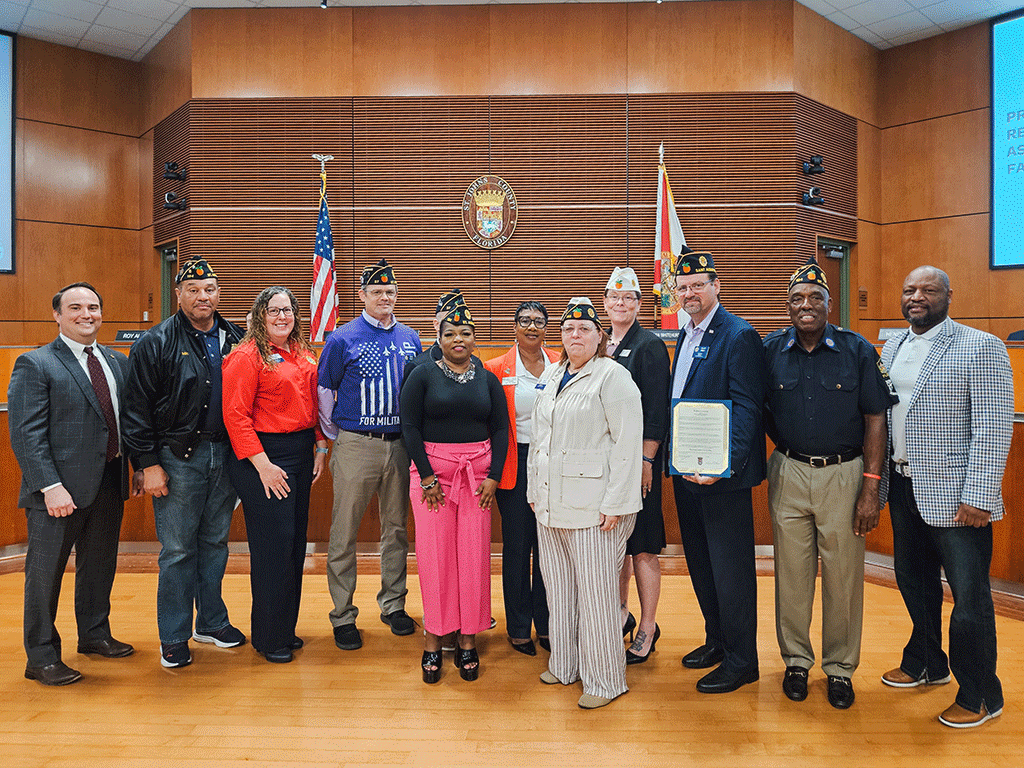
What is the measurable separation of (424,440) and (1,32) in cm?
890

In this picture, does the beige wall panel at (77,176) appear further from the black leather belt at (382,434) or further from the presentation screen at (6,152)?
the black leather belt at (382,434)

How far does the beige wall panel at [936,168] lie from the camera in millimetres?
8281

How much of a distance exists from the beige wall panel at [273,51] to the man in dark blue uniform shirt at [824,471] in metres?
6.48

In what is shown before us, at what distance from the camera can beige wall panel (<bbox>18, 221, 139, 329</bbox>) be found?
28.4 feet

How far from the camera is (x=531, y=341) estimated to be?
3361mm

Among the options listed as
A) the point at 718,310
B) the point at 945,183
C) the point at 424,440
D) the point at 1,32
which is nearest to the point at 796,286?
the point at 718,310

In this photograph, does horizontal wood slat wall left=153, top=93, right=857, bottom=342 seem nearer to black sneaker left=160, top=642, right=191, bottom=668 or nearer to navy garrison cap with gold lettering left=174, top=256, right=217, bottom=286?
navy garrison cap with gold lettering left=174, top=256, right=217, bottom=286

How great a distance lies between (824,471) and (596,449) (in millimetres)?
913

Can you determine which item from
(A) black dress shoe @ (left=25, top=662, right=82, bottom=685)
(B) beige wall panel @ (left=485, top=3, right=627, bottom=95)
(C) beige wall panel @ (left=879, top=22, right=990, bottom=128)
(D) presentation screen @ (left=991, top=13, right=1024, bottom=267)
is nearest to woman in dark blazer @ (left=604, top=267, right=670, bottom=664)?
(A) black dress shoe @ (left=25, top=662, right=82, bottom=685)

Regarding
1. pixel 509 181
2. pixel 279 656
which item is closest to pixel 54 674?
pixel 279 656

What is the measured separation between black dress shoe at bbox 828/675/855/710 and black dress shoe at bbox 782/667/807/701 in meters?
0.10

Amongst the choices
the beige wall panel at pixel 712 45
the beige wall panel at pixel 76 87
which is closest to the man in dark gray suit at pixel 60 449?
the beige wall panel at pixel 712 45

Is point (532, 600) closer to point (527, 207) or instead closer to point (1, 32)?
point (527, 207)

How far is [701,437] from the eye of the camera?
2787mm
